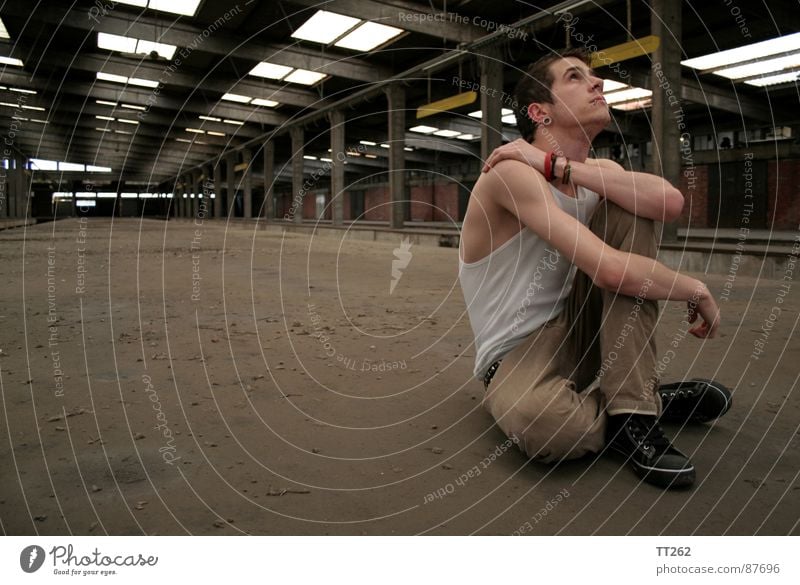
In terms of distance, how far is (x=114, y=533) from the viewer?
119 centimetres

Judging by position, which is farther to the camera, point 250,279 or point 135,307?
point 250,279

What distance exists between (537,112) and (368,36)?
39.3 ft

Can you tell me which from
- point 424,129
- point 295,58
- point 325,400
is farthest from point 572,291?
point 424,129

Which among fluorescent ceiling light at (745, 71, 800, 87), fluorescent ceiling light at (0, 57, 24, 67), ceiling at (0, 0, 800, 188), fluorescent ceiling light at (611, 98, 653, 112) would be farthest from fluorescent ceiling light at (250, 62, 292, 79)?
fluorescent ceiling light at (745, 71, 800, 87)

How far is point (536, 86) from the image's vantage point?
1792 mm

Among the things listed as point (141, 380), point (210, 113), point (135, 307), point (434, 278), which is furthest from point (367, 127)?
point (141, 380)

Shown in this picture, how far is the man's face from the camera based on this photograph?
173cm

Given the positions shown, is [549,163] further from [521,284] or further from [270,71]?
[270,71]

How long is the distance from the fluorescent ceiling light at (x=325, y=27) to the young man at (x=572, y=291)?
10.4 m

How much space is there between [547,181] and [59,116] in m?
24.6

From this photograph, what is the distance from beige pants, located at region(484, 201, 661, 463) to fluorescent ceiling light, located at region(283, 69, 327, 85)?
585 inches

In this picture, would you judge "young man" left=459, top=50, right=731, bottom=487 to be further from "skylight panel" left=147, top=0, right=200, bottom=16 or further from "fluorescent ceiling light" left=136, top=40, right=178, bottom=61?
"fluorescent ceiling light" left=136, top=40, right=178, bottom=61

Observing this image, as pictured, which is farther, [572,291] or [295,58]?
[295,58]
